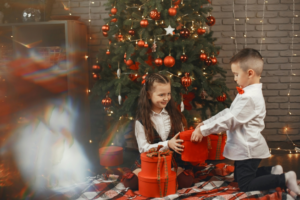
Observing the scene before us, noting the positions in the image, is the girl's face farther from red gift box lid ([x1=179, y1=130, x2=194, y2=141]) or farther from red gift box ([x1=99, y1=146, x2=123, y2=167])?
red gift box ([x1=99, y1=146, x2=123, y2=167])

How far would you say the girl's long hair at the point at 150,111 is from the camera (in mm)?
2189

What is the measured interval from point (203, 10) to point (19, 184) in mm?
2392

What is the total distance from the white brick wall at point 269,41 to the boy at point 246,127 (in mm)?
1695

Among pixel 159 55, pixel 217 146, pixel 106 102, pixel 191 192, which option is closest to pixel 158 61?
pixel 159 55

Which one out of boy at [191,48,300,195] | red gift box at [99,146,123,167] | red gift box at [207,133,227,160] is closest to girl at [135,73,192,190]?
boy at [191,48,300,195]

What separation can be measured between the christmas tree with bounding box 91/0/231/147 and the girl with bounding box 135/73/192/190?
0.38 m

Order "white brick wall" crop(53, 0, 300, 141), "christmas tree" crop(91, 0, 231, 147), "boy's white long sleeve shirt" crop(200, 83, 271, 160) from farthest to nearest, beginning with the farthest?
1. "white brick wall" crop(53, 0, 300, 141)
2. "christmas tree" crop(91, 0, 231, 147)
3. "boy's white long sleeve shirt" crop(200, 83, 271, 160)

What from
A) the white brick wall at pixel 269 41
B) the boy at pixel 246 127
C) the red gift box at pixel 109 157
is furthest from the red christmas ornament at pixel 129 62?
the boy at pixel 246 127

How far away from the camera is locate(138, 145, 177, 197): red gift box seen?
189 cm

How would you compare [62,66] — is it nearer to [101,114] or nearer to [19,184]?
[101,114]

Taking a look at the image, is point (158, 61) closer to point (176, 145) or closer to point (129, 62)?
point (129, 62)

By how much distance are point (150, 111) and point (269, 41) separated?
7.28 ft

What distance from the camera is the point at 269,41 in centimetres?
362

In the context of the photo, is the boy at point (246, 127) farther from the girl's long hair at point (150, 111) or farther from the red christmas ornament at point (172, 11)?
the red christmas ornament at point (172, 11)
